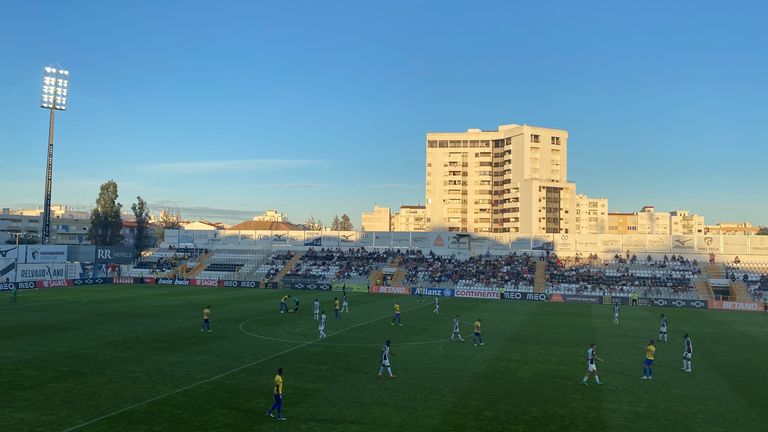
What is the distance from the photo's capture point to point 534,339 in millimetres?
35250

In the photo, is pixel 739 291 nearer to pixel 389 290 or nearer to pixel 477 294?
pixel 477 294

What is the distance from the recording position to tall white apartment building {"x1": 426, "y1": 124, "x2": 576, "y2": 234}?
139125mm

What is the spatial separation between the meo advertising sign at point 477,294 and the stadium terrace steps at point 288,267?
25.3m

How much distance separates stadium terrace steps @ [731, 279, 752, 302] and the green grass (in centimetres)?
2182

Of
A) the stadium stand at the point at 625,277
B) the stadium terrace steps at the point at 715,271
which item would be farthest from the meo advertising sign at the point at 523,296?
the stadium terrace steps at the point at 715,271

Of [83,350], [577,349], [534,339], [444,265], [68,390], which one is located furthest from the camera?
[444,265]

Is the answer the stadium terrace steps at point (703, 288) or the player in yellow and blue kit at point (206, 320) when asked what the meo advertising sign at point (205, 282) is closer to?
the player in yellow and blue kit at point (206, 320)

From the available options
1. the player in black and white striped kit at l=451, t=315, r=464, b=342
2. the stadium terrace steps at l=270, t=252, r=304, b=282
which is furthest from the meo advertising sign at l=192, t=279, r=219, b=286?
the player in black and white striped kit at l=451, t=315, r=464, b=342

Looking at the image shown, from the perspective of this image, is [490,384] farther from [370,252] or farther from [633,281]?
[370,252]

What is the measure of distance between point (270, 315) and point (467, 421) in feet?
94.6

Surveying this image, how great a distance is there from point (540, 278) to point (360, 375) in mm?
54179

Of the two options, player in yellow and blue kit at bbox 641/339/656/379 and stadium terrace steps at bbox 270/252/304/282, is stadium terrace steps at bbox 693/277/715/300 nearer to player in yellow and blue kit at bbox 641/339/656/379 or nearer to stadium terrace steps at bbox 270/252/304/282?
player in yellow and blue kit at bbox 641/339/656/379

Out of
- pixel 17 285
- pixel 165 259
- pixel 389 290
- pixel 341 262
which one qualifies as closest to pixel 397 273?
pixel 389 290

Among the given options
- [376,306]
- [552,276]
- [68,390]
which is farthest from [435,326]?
[552,276]
